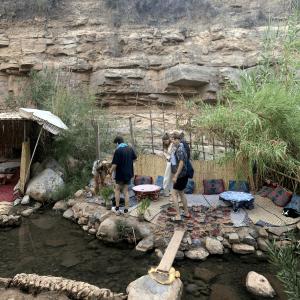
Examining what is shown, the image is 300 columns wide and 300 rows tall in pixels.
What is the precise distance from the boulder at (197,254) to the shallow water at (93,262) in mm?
94

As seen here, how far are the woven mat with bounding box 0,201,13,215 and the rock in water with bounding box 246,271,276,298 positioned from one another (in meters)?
5.53

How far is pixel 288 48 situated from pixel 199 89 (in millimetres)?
6446

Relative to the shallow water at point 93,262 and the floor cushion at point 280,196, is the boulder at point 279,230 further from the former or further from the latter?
the floor cushion at point 280,196

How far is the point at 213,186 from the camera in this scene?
315 inches

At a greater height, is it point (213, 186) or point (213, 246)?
point (213, 186)

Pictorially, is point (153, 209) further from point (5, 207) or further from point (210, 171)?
point (5, 207)

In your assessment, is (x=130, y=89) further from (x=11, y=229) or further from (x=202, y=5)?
(x=11, y=229)

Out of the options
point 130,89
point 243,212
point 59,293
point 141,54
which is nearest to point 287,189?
point 243,212

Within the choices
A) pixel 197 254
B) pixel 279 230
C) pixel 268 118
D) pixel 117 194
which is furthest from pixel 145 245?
pixel 268 118

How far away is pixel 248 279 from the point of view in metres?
4.82

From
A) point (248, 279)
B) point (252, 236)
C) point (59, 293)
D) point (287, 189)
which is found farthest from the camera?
point (287, 189)

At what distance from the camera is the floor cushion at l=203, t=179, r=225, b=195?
26.2ft

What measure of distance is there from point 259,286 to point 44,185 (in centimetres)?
588

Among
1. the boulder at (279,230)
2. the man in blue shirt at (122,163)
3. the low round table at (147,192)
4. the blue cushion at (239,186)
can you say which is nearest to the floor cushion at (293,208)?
the boulder at (279,230)
